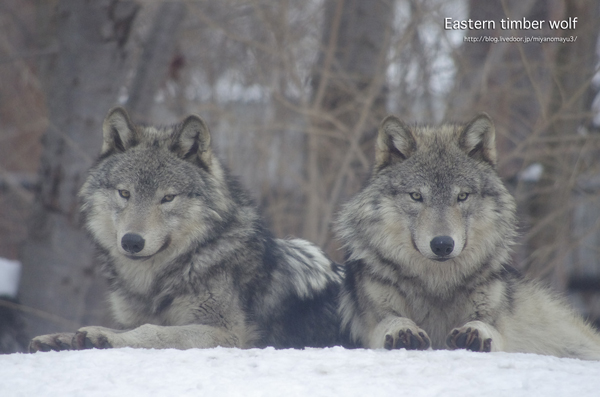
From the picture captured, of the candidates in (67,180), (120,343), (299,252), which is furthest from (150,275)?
(67,180)

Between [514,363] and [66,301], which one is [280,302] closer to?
[514,363]

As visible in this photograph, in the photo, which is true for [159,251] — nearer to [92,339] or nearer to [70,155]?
[92,339]

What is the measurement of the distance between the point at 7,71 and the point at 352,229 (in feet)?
42.3

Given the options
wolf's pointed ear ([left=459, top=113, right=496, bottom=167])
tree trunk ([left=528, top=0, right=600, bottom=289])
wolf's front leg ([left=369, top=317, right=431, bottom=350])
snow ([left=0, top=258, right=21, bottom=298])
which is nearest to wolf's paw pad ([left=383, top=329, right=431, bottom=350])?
wolf's front leg ([left=369, top=317, right=431, bottom=350])

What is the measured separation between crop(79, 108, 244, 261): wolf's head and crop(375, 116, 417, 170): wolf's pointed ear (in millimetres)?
1151

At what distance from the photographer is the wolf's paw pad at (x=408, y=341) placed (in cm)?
359

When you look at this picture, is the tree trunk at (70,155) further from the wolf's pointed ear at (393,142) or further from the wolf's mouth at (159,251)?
the wolf's pointed ear at (393,142)

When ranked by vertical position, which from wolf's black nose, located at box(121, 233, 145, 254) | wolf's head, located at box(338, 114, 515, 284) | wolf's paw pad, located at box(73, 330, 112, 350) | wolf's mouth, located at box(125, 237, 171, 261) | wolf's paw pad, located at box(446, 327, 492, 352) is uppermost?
wolf's head, located at box(338, 114, 515, 284)

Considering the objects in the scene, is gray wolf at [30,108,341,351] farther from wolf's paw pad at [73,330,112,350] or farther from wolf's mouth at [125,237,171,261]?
wolf's paw pad at [73,330,112,350]

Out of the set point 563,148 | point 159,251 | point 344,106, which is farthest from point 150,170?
point 563,148

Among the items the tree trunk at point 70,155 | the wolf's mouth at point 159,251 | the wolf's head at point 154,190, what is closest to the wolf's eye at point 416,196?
the wolf's head at point 154,190

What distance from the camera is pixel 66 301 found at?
7516mm

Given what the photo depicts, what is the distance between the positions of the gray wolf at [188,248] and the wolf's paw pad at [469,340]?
3.99 feet

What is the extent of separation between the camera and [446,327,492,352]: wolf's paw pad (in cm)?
350
